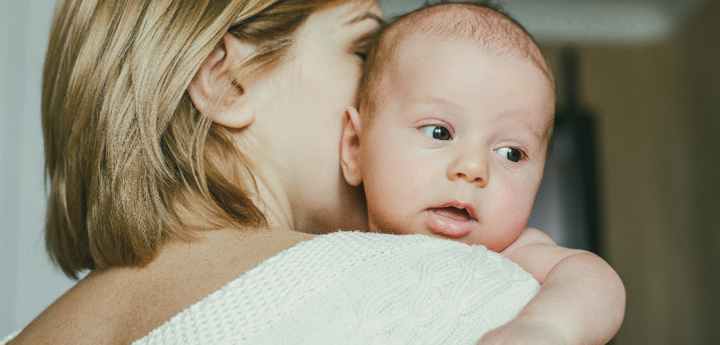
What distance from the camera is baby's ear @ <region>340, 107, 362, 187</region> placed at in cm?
84

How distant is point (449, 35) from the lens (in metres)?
0.76

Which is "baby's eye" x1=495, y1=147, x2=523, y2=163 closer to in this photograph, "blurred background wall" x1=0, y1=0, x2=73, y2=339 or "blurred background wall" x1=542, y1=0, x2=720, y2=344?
"blurred background wall" x1=0, y1=0, x2=73, y2=339

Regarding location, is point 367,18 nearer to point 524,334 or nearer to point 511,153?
point 511,153

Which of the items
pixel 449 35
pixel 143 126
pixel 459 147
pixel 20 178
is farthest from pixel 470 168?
pixel 20 178

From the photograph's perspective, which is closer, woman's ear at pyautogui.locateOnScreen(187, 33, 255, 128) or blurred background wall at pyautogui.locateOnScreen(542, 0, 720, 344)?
woman's ear at pyautogui.locateOnScreen(187, 33, 255, 128)

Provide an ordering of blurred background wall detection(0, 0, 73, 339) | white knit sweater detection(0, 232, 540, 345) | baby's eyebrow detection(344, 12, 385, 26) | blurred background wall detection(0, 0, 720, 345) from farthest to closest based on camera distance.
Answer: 1. blurred background wall detection(0, 0, 720, 345)
2. blurred background wall detection(0, 0, 73, 339)
3. baby's eyebrow detection(344, 12, 385, 26)
4. white knit sweater detection(0, 232, 540, 345)

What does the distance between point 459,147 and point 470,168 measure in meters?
0.04

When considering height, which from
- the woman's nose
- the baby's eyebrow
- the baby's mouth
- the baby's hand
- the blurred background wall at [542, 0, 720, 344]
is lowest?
the blurred background wall at [542, 0, 720, 344]

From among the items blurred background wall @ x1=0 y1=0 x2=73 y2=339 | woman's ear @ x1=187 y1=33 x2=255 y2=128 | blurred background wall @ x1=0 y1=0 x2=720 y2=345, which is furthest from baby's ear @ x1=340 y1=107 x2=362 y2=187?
blurred background wall @ x1=0 y1=0 x2=720 y2=345

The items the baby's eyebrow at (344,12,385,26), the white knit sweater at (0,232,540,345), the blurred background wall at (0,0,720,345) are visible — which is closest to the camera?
the white knit sweater at (0,232,540,345)

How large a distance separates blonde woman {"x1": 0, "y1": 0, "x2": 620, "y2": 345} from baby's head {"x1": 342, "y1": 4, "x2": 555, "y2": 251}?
13 centimetres

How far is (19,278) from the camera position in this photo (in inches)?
70.3

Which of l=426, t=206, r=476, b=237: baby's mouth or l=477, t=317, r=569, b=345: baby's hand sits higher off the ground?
l=426, t=206, r=476, b=237: baby's mouth

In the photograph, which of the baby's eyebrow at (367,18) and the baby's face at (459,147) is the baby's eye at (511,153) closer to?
the baby's face at (459,147)
